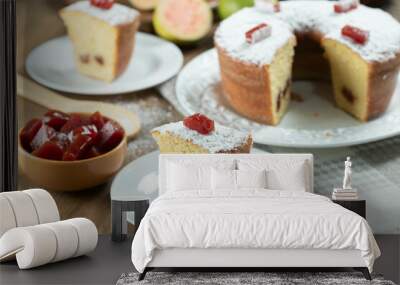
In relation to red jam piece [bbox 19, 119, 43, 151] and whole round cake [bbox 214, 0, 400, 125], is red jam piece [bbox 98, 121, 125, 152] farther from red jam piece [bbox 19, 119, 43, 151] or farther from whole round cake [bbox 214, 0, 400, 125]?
whole round cake [bbox 214, 0, 400, 125]

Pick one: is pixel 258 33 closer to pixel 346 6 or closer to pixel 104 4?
pixel 346 6

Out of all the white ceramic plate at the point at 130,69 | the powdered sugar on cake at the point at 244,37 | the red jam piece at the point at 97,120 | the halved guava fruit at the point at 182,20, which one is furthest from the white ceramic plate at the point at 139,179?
the halved guava fruit at the point at 182,20

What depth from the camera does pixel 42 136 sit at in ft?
16.6

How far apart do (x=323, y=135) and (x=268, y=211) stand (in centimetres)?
99

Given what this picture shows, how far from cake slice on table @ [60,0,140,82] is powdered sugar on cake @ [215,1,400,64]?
0.56 meters

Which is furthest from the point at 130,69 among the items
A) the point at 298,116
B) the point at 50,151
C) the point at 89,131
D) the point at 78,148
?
the point at 298,116

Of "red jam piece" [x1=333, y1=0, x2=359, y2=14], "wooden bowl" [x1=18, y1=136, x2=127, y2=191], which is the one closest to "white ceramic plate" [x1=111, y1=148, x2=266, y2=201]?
"wooden bowl" [x1=18, y1=136, x2=127, y2=191]

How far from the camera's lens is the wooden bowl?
4957 millimetres

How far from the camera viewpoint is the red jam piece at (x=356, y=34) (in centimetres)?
489

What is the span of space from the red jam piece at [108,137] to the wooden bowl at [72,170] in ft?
0.13

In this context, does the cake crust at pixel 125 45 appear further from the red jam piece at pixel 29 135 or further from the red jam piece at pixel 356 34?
the red jam piece at pixel 356 34

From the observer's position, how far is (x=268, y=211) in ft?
13.4

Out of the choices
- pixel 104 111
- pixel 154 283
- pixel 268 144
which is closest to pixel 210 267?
pixel 154 283

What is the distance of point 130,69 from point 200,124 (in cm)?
68
